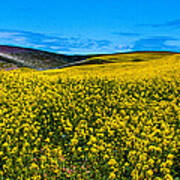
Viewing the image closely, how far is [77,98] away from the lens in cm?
1405

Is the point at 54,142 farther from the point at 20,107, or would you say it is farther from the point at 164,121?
the point at 164,121

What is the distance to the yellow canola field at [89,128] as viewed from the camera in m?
9.13

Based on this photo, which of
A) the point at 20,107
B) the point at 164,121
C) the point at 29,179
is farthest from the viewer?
the point at 20,107

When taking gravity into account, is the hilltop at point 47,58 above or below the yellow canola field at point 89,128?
above

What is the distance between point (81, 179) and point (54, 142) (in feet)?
9.59

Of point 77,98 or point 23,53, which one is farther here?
point 23,53

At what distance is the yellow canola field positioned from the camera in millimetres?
9133

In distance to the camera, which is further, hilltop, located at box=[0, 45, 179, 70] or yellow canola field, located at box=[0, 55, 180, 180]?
hilltop, located at box=[0, 45, 179, 70]

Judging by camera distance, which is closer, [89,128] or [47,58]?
[89,128]

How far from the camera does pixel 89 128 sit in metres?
11.2

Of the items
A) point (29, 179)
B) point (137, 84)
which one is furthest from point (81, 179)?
point (137, 84)

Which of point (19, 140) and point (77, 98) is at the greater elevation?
point (77, 98)

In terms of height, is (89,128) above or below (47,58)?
below

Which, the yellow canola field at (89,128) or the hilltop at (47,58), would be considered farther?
the hilltop at (47,58)
